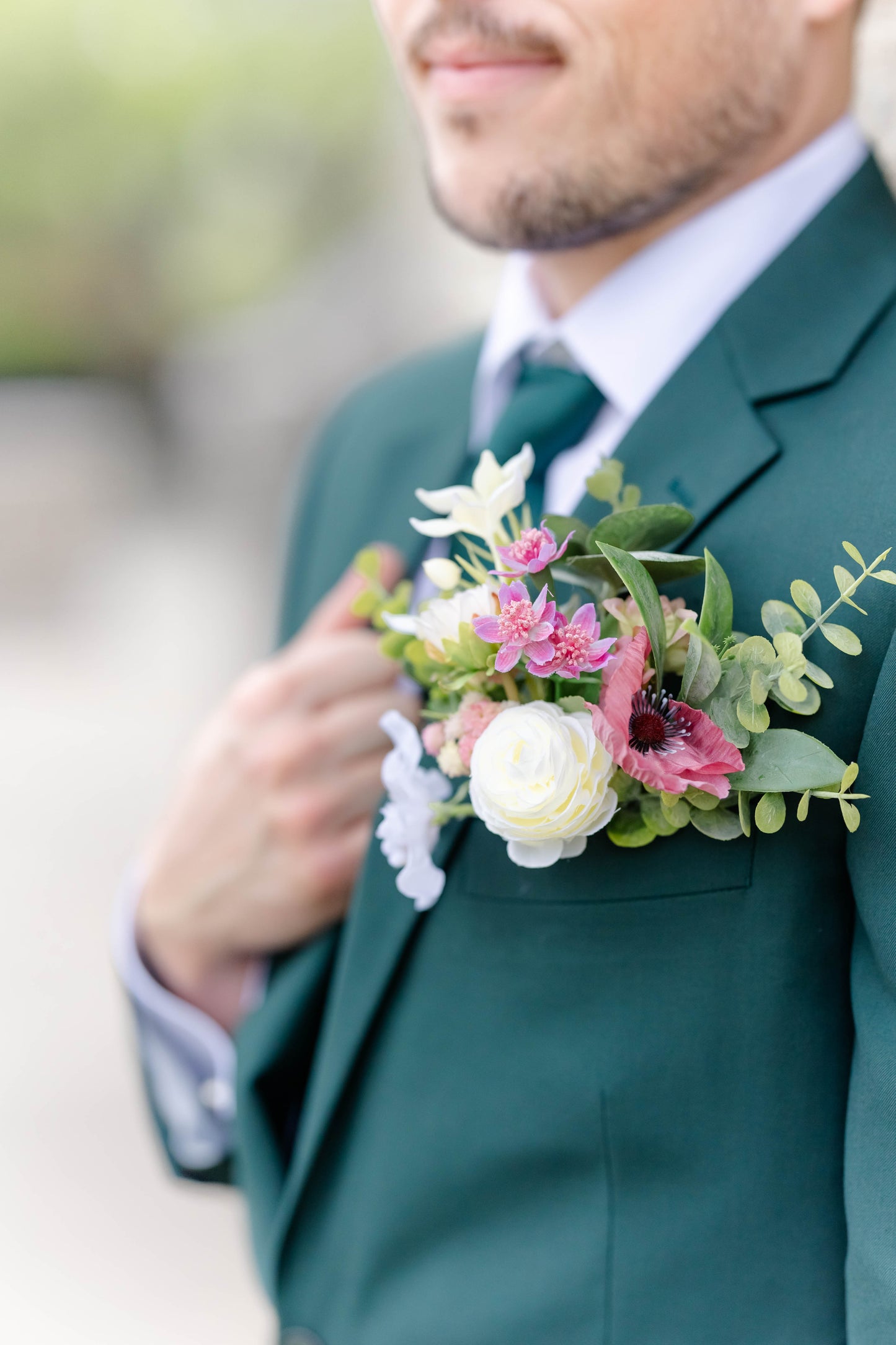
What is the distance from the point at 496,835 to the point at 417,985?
21 cm

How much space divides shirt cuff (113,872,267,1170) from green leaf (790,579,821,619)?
1.10 metres

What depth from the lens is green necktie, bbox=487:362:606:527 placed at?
1.37m

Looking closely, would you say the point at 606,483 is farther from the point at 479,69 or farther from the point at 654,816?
the point at 479,69

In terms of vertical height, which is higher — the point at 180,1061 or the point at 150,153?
the point at 180,1061

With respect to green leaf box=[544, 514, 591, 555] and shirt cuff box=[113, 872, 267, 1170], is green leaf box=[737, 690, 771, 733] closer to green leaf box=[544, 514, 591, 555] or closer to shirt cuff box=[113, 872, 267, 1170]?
green leaf box=[544, 514, 591, 555]

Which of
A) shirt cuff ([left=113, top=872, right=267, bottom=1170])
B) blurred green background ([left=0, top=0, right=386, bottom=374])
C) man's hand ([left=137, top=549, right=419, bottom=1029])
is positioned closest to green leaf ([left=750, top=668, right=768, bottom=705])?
man's hand ([left=137, top=549, right=419, bottom=1029])

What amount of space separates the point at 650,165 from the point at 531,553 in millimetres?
567

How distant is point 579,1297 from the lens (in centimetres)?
116

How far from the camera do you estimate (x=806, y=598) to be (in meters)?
0.94

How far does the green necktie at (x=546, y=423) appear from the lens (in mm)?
1373

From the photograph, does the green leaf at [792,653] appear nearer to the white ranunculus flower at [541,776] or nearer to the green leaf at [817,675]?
the green leaf at [817,675]

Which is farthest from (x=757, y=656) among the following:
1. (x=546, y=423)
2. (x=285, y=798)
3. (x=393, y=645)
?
(x=285, y=798)

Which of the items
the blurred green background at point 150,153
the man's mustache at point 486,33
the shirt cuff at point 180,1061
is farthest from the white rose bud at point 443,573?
the blurred green background at point 150,153

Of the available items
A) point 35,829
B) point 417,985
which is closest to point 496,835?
point 417,985
